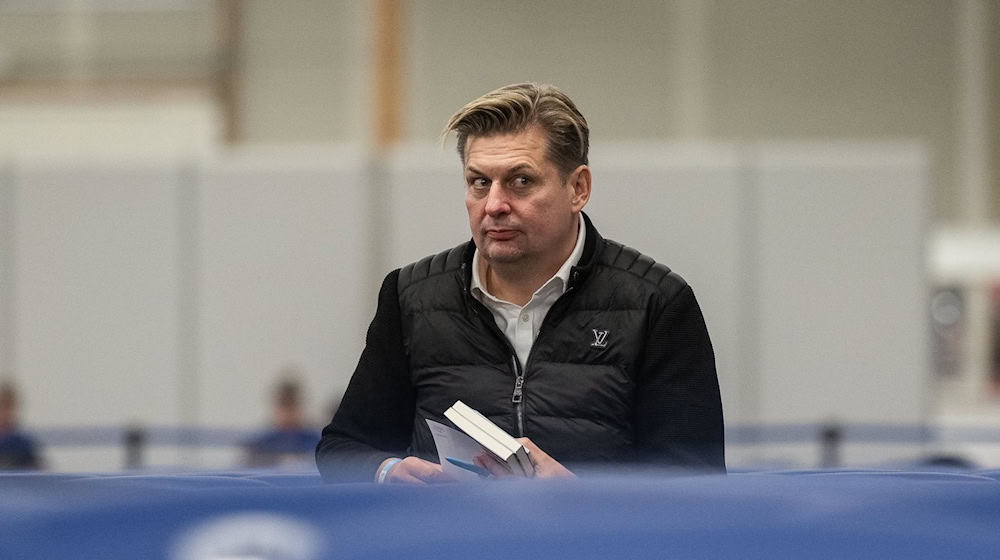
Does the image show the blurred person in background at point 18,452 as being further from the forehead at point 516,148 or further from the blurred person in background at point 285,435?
the forehead at point 516,148

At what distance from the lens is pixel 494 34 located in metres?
14.3

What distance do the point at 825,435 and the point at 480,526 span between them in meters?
5.72

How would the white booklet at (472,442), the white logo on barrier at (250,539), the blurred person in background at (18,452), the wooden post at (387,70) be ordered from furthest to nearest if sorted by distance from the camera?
the wooden post at (387,70), the blurred person in background at (18,452), the white booklet at (472,442), the white logo on barrier at (250,539)

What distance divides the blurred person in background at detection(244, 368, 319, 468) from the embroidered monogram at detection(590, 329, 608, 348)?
Result: 4105 mm

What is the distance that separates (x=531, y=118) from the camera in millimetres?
1837

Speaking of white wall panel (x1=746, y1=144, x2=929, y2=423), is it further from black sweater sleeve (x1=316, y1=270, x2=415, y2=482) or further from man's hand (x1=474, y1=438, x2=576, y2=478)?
man's hand (x1=474, y1=438, x2=576, y2=478)

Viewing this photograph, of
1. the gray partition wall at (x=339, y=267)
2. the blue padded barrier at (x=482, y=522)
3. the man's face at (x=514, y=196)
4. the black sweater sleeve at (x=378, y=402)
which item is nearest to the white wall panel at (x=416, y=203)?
the gray partition wall at (x=339, y=267)

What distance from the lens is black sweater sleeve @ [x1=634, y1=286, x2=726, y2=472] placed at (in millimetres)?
1817

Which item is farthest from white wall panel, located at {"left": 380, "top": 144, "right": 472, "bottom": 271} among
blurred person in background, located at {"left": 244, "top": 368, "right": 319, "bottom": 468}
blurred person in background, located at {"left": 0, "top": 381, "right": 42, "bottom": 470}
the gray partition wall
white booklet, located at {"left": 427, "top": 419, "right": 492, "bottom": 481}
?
white booklet, located at {"left": 427, "top": 419, "right": 492, "bottom": 481}

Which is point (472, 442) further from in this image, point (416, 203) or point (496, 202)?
point (416, 203)

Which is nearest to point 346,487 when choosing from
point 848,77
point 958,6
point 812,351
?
point 812,351

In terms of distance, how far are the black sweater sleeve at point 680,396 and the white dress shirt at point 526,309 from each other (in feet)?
0.53

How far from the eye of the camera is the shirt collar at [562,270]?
1883 millimetres

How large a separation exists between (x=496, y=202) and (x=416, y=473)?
414mm
